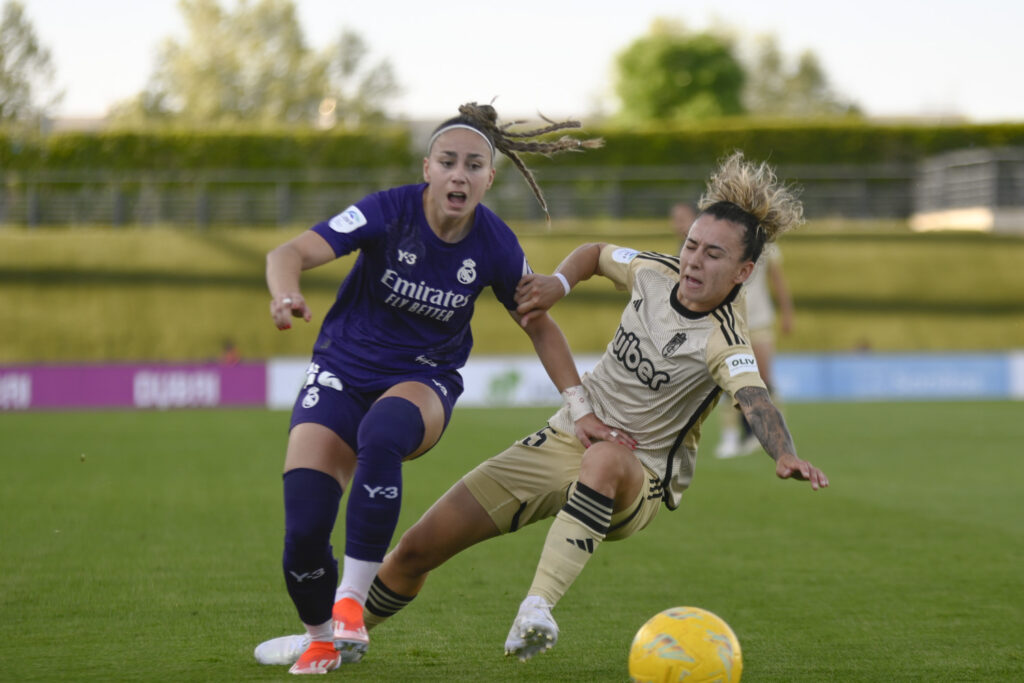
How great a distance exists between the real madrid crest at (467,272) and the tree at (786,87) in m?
92.4

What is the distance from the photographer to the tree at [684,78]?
67.8 metres

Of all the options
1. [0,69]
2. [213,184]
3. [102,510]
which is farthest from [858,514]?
[0,69]

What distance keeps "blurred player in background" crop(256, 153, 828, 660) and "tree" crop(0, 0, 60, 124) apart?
38.1m

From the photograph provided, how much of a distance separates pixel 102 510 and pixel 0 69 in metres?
34.3

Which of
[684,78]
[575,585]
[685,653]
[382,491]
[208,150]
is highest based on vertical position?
[684,78]

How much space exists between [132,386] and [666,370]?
18868mm

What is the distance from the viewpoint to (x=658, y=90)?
68375 mm

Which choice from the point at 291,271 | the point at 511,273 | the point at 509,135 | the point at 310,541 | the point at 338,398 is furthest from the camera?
the point at 509,135

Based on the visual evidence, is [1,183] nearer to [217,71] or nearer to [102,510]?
[102,510]

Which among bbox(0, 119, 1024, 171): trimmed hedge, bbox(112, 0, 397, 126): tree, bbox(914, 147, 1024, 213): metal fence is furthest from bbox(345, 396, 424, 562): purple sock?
bbox(112, 0, 397, 126): tree

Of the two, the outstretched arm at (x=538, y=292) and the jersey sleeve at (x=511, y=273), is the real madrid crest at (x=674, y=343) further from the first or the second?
the jersey sleeve at (x=511, y=273)

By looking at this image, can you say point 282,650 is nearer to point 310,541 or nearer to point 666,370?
point 310,541

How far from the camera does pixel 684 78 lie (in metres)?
68.1

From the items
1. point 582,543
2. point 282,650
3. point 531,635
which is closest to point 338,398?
→ point 282,650
